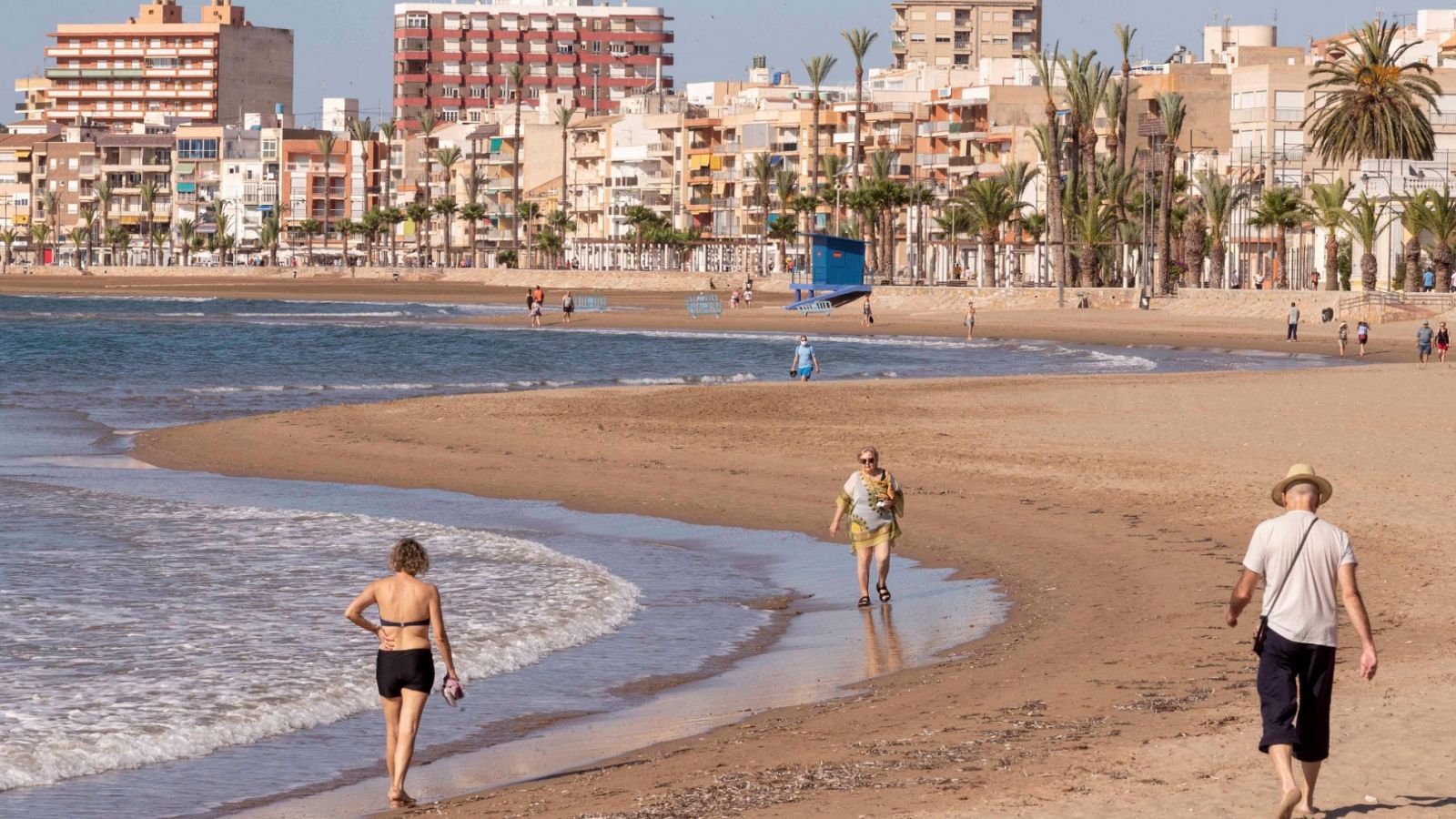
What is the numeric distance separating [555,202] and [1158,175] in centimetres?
7504

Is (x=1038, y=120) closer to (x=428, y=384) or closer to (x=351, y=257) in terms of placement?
(x=351, y=257)

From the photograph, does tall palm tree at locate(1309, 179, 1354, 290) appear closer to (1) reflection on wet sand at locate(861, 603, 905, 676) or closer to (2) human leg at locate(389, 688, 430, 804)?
(1) reflection on wet sand at locate(861, 603, 905, 676)

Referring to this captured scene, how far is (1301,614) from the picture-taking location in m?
7.95

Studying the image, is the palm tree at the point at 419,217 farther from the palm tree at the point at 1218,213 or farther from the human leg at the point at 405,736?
the human leg at the point at 405,736

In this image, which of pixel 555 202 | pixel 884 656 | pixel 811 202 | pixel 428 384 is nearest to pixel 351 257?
pixel 555 202

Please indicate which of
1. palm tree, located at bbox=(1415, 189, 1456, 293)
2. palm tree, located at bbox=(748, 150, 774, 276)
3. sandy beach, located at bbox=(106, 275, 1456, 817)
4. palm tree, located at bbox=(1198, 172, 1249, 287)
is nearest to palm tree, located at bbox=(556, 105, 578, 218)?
palm tree, located at bbox=(748, 150, 774, 276)

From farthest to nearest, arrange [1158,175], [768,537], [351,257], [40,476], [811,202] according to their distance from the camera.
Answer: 1. [351,257]
2. [811,202]
3. [1158,175]
4. [40,476]
5. [768,537]

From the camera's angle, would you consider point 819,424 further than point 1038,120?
No

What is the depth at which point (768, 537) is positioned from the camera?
19.3 metres

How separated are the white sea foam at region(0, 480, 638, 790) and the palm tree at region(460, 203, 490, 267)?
14937 cm

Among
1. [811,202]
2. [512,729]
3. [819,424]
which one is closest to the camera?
[512,729]

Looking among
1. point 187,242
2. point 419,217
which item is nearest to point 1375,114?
point 419,217

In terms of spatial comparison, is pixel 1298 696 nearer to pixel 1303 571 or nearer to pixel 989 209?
pixel 1303 571

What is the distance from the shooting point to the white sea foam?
11250mm
